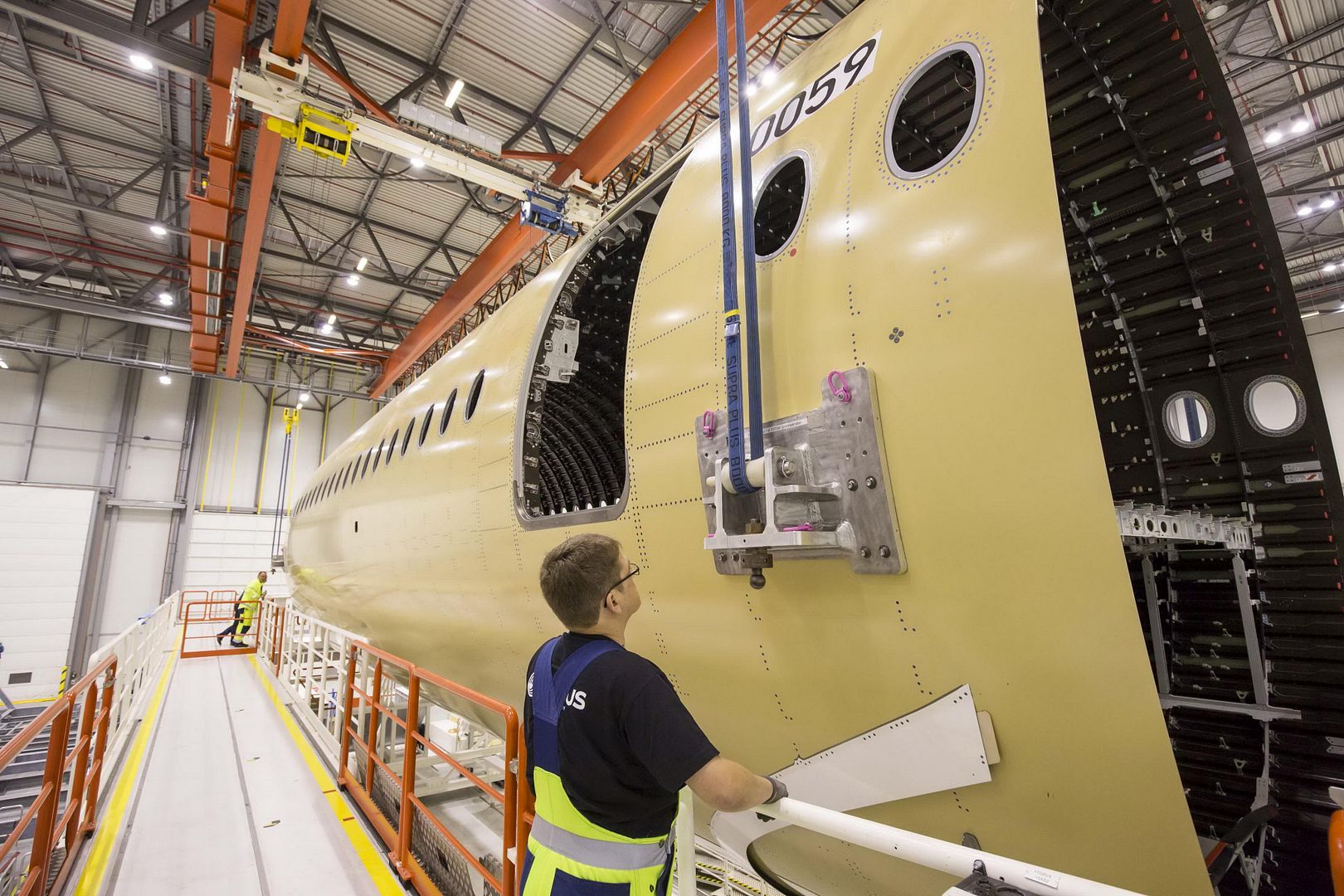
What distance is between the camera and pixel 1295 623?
2.66m

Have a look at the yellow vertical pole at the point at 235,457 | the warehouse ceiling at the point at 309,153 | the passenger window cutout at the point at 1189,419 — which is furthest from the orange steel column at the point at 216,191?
the passenger window cutout at the point at 1189,419

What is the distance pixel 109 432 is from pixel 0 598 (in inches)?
264

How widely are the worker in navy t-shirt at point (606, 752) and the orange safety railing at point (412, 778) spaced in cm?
151

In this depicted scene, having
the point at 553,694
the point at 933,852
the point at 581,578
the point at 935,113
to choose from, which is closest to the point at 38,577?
the point at 553,694

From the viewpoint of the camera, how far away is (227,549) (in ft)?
87.6

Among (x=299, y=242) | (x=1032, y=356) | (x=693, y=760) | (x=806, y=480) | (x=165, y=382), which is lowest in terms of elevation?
(x=693, y=760)

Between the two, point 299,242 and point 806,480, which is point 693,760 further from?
point 299,242

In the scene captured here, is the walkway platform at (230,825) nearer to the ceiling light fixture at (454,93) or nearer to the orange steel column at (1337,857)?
the orange steel column at (1337,857)

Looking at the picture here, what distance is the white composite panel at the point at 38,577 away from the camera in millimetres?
22062

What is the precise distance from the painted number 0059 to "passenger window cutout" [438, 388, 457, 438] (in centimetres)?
379

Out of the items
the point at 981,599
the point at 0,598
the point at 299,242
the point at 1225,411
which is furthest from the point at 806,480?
the point at 0,598

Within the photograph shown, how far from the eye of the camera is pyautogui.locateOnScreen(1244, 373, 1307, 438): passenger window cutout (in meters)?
2.53

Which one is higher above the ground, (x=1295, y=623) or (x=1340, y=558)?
(x=1340, y=558)

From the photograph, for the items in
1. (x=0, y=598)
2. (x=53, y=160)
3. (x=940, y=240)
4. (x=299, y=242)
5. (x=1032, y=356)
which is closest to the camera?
(x=1032, y=356)
